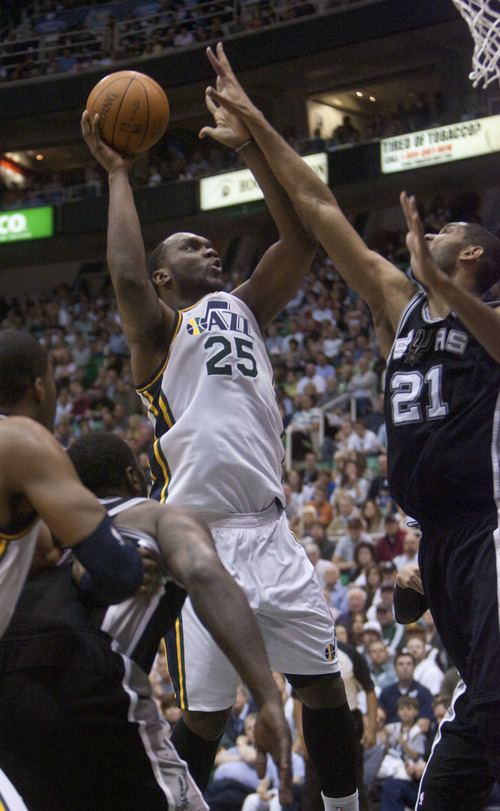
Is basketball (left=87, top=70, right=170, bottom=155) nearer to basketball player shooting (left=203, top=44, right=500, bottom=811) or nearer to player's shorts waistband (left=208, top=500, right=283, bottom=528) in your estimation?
basketball player shooting (left=203, top=44, right=500, bottom=811)

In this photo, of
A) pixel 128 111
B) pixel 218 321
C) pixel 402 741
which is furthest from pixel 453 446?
pixel 402 741

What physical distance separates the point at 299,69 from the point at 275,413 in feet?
54.1

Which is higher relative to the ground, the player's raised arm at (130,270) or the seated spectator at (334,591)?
the player's raised arm at (130,270)

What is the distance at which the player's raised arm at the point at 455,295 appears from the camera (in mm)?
2643

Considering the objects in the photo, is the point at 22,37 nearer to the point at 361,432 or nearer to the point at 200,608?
the point at 361,432

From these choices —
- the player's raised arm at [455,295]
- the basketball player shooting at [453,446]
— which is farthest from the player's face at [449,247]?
the player's raised arm at [455,295]

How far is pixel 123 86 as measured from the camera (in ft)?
12.3

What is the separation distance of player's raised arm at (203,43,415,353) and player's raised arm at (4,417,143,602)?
1.53 metres

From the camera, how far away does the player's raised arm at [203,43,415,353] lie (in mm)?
3260

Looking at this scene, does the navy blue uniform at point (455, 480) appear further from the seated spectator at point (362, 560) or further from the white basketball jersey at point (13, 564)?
the seated spectator at point (362, 560)

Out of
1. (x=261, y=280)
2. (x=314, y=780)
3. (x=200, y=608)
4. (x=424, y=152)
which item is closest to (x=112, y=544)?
(x=200, y=608)

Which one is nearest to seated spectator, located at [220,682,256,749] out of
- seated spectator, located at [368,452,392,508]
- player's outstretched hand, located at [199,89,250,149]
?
seated spectator, located at [368,452,392,508]

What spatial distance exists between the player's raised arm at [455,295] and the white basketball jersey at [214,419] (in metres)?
0.96

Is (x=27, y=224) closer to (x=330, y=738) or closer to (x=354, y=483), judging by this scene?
(x=354, y=483)
